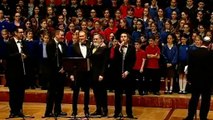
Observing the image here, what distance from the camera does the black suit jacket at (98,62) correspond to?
8148mm

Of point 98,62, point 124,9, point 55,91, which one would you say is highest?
point 124,9

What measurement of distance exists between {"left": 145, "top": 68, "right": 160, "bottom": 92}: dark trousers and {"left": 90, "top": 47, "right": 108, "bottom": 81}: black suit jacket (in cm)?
198

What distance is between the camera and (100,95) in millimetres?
8539

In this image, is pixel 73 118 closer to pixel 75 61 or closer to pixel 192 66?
pixel 75 61

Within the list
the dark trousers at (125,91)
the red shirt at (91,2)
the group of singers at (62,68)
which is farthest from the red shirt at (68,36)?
the dark trousers at (125,91)

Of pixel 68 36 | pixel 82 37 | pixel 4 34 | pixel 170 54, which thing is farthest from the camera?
pixel 68 36

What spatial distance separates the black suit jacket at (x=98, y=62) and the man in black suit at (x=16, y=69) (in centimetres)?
132

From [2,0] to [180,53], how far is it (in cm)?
609

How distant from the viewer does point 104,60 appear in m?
8.21

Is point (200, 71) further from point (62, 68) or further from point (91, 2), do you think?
point (91, 2)

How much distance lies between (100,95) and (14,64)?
1.79 meters

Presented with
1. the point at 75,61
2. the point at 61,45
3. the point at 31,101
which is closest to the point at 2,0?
the point at 31,101

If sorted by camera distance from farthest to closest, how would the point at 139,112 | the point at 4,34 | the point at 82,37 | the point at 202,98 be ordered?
the point at 4,34, the point at 139,112, the point at 82,37, the point at 202,98

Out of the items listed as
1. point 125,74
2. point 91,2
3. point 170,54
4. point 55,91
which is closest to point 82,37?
point 125,74
